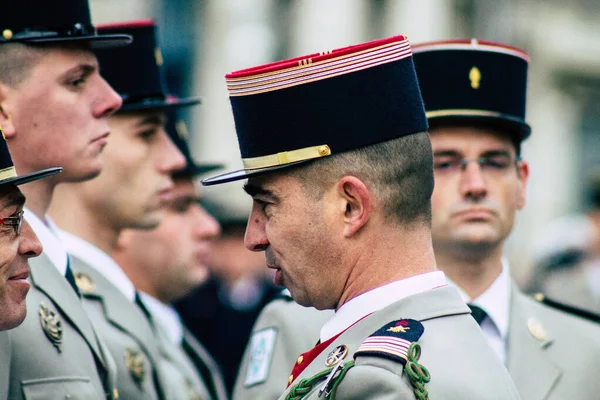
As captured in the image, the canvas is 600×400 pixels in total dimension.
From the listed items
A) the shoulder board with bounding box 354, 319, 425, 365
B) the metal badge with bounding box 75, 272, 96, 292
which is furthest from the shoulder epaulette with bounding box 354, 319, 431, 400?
the metal badge with bounding box 75, 272, 96, 292

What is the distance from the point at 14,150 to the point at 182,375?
1.99 metres

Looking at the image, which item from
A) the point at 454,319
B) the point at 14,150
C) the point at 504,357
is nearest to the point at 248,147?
Answer: the point at 454,319

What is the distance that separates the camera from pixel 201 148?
24.5 meters

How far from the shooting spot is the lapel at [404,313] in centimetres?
342

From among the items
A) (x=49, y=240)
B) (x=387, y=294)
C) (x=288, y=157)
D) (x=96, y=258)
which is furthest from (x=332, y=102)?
(x=96, y=258)

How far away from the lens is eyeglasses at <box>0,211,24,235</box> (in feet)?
12.0

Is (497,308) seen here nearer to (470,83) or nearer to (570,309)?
(570,309)

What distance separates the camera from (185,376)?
5.99 m

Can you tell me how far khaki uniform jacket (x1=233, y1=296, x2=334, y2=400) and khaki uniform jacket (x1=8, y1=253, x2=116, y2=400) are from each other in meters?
0.67

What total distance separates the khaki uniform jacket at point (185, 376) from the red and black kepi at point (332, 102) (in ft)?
7.07

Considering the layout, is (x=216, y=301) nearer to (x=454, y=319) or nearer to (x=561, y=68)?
(x=454, y=319)

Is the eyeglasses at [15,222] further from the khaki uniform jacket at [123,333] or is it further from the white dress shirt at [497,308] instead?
the white dress shirt at [497,308]

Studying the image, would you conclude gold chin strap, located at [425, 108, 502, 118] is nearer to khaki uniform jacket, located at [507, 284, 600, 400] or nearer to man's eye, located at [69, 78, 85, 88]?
khaki uniform jacket, located at [507, 284, 600, 400]

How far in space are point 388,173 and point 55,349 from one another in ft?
4.61
